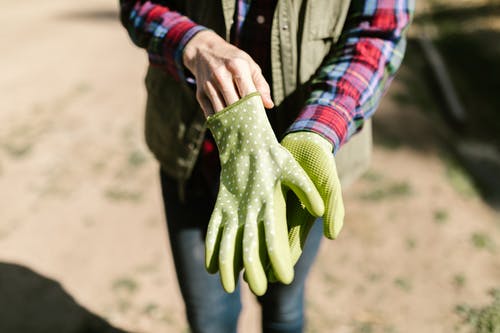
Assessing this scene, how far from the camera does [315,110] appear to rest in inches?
46.0

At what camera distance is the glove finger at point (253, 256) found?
104 centimetres

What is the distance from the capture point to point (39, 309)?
8.44 feet

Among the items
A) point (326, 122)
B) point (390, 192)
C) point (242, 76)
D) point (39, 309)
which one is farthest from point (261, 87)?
point (390, 192)

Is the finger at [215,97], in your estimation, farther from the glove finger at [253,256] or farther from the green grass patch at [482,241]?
the green grass patch at [482,241]

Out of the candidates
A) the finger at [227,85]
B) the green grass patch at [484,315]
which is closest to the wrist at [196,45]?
the finger at [227,85]

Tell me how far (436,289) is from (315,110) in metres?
1.82

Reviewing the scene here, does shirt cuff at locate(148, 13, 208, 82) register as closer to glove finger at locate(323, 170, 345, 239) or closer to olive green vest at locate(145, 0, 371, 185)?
olive green vest at locate(145, 0, 371, 185)

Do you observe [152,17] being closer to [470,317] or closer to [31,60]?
[470,317]

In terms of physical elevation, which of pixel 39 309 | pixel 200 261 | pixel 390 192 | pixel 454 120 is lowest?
pixel 454 120

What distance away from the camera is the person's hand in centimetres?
108

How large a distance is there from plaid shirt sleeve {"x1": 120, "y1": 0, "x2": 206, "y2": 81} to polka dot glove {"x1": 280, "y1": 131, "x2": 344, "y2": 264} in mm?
305

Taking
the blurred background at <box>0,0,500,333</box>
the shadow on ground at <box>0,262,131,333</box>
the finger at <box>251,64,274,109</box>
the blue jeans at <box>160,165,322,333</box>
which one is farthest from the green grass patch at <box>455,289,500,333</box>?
the finger at <box>251,64,274,109</box>

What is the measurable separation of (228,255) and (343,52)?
19.6 inches

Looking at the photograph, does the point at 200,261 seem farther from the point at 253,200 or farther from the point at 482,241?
the point at 482,241
